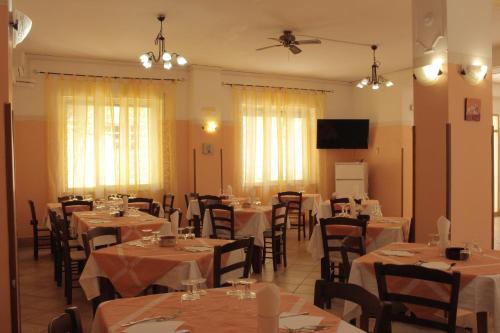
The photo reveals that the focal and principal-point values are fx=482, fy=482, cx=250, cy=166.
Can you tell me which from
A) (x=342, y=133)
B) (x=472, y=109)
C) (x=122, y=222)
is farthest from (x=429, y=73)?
(x=342, y=133)

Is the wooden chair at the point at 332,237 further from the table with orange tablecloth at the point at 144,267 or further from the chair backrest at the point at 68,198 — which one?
the chair backrest at the point at 68,198

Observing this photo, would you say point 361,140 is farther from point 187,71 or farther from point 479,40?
point 479,40

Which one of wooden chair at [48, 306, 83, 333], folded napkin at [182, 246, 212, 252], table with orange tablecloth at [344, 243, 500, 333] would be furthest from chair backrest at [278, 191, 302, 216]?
wooden chair at [48, 306, 83, 333]

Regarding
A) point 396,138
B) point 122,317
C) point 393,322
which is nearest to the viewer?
point 122,317

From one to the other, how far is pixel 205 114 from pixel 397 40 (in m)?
3.96

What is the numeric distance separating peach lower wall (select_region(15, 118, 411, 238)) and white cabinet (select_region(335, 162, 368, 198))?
15.5 inches

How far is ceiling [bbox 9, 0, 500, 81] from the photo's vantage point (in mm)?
6082

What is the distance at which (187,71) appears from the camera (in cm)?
988

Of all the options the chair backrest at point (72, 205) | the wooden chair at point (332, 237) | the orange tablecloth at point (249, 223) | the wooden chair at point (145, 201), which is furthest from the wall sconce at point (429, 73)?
the chair backrest at point (72, 205)

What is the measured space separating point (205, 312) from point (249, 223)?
13.5 ft

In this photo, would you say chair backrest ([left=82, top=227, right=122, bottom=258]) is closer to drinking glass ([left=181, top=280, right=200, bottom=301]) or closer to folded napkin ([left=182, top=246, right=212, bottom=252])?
folded napkin ([left=182, top=246, right=212, bottom=252])

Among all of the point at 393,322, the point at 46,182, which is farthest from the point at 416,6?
the point at 46,182

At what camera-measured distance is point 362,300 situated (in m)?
2.31

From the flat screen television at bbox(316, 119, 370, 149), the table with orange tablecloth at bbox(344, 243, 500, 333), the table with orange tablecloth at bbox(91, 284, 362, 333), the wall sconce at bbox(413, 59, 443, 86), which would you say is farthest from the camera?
the flat screen television at bbox(316, 119, 370, 149)
